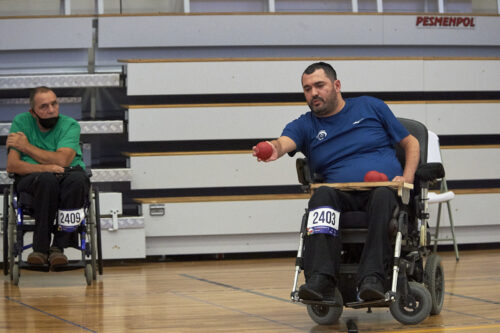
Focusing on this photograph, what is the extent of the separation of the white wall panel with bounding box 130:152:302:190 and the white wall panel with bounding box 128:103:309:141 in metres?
0.15

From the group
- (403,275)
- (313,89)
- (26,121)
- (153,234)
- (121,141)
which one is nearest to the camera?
(403,275)

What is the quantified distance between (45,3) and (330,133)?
3.96m

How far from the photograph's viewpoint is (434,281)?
3396 millimetres

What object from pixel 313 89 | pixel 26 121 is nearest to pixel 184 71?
pixel 26 121

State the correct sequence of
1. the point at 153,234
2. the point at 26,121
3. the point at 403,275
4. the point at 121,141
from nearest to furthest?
the point at 403,275, the point at 26,121, the point at 153,234, the point at 121,141

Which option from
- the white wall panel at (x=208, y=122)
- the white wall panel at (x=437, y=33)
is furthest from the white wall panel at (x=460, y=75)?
the white wall panel at (x=208, y=122)

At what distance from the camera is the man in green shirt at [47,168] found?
4676mm

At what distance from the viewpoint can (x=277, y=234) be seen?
21.2 feet

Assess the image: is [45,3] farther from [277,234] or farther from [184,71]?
[277,234]

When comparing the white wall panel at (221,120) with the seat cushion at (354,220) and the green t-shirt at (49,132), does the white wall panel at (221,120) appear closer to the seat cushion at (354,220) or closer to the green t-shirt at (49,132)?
the green t-shirt at (49,132)

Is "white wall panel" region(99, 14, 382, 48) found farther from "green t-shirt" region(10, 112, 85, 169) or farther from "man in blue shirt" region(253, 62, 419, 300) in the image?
"man in blue shirt" region(253, 62, 419, 300)

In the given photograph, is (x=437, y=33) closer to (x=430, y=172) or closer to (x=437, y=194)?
(x=437, y=194)

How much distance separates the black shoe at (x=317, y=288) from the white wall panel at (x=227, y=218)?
3.21 meters

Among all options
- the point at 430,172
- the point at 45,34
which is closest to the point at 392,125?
the point at 430,172
